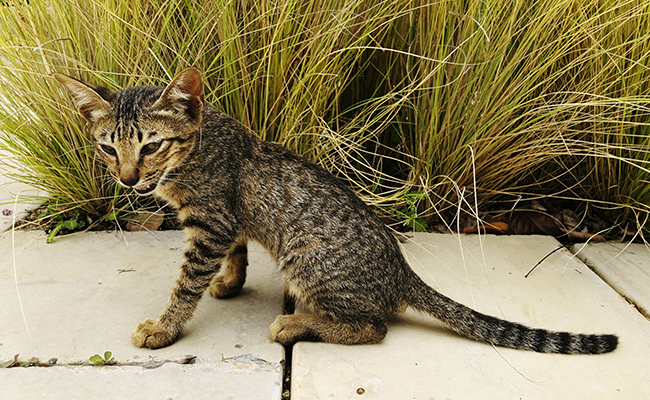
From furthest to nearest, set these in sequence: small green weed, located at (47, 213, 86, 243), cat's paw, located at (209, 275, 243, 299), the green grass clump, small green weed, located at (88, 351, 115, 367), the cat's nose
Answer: small green weed, located at (47, 213, 86, 243) < the green grass clump < cat's paw, located at (209, 275, 243, 299) < the cat's nose < small green weed, located at (88, 351, 115, 367)

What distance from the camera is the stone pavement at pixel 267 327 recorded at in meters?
2.22

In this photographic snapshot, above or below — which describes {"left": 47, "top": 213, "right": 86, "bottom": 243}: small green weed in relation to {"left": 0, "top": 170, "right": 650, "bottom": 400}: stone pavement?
below

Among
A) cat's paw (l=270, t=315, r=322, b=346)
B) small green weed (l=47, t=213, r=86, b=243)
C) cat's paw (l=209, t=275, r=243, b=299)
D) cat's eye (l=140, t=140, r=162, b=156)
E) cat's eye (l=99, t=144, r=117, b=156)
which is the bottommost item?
small green weed (l=47, t=213, r=86, b=243)

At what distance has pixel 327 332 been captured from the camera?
99.5 inches

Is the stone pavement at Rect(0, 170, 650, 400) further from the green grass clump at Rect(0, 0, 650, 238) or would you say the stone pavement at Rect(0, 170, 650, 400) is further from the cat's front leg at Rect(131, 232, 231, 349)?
the green grass clump at Rect(0, 0, 650, 238)

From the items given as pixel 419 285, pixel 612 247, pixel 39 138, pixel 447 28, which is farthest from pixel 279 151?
pixel 612 247

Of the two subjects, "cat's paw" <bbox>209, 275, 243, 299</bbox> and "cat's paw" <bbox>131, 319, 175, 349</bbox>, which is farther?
"cat's paw" <bbox>209, 275, 243, 299</bbox>

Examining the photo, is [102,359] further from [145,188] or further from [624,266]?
[624,266]

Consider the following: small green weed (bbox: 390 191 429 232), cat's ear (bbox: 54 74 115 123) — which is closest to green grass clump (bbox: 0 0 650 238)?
small green weed (bbox: 390 191 429 232)

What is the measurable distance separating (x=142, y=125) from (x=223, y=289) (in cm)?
99

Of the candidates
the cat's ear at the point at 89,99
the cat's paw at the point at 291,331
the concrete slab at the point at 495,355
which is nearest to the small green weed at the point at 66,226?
the cat's ear at the point at 89,99

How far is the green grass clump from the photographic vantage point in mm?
3193

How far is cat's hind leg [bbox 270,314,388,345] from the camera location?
2504 millimetres

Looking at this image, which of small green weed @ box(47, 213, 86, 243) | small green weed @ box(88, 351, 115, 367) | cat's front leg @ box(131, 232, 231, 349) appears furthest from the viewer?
small green weed @ box(47, 213, 86, 243)
